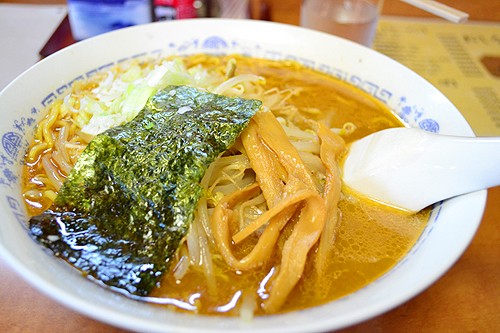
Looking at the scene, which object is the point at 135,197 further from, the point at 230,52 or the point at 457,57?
the point at 457,57

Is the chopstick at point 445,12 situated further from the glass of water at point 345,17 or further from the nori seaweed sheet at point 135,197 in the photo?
the nori seaweed sheet at point 135,197

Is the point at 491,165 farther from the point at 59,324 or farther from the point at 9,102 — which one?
the point at 9,102

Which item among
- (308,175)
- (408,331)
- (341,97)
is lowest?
(408,331)

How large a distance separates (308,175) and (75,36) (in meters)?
1.57

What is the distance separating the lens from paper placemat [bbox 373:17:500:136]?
1891 mm

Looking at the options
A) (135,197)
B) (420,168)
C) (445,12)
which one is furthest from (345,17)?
(135,197)

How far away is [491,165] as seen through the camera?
109 cm

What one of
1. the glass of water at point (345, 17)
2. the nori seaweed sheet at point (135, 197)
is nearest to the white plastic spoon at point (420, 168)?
the nori seaweed sheet at point (135, 197)

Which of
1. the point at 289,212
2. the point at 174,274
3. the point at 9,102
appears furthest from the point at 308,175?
the point at 9,102

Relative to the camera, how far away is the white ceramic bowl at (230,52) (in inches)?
32.2

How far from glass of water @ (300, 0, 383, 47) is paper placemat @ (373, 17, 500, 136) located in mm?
194

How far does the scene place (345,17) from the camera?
7.16 feet

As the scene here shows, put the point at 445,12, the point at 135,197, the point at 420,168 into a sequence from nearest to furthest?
the point at 135,197
the point at 420,168
the point at 445,12

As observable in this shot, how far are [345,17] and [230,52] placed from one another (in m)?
0.69
